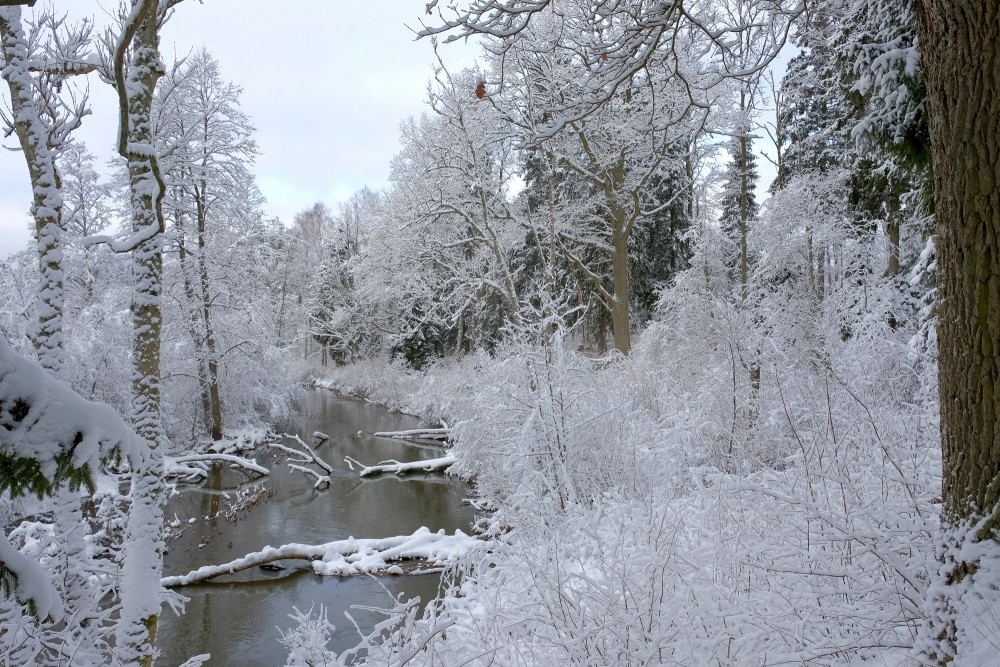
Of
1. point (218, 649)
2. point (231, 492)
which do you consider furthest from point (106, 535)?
point (218, 649)

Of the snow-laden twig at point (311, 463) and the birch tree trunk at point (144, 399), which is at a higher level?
the birch tree trunk at point (144, 399)

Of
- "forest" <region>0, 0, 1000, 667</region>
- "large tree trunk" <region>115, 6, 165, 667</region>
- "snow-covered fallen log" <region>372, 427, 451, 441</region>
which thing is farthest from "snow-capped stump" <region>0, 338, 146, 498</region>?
"snow-covered fallen log" <region>372, 427, 451, 441</region>

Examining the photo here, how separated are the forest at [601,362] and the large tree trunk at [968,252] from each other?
1cm

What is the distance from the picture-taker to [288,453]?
1467cm

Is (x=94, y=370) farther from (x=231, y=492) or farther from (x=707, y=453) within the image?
(x=707, y=453)

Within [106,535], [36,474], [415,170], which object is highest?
[415,170]

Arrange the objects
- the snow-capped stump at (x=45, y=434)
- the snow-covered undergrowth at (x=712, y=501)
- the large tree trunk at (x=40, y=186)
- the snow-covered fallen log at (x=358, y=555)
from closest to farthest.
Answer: the snow-capped stump at (x=45, y=434) < the snow-covered undergrowth at (x=712, y=501) < the large tree trunk at (x=40, y=186) < the snow-covered fallen log at (x=358, y=555)

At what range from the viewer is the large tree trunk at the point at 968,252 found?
6.90 feet

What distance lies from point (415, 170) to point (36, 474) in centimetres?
1900

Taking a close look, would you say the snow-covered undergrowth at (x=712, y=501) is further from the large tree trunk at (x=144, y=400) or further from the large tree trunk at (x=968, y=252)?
the large tree trunk at (x=144, y=400)

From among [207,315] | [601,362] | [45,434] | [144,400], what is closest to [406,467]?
[601,362]

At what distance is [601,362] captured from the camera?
10.7 metres

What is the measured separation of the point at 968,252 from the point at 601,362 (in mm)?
8624

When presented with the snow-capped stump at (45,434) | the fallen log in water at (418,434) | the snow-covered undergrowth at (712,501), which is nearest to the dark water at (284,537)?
the fallen log in water at (418,434)
